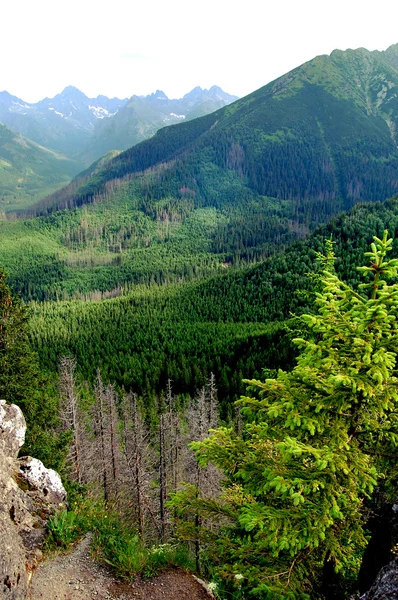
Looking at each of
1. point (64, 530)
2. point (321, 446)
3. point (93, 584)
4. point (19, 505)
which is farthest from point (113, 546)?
point (321, 446)

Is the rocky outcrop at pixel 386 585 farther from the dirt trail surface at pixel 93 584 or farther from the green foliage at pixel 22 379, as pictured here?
the green foliage at pixel 22 379

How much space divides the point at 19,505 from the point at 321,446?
11.3 m

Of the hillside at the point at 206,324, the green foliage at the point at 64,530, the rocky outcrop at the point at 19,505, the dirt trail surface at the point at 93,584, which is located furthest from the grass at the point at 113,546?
the hillside at the point at 206,324

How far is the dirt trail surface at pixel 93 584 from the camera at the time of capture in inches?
492

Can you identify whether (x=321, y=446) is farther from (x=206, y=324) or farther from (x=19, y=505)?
(x=206, y=324)

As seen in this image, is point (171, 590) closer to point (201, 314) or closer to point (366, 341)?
point (366, 341)

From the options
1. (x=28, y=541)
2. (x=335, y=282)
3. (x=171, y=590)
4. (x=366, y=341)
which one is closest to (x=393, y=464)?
(x=366, y=341)

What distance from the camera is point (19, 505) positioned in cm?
1362

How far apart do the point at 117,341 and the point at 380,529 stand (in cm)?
12289

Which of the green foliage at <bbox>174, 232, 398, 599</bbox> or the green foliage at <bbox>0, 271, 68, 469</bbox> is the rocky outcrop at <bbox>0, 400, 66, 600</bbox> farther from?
the green foliage at <bbox>174, 232, 398, 599</bbox>

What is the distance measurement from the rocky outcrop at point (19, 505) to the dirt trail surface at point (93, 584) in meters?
0.68

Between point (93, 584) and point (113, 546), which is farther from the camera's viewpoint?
point (113, 546)

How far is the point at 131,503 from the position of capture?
42656mm

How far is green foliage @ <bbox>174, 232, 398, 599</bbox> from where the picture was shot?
849 centimetres
